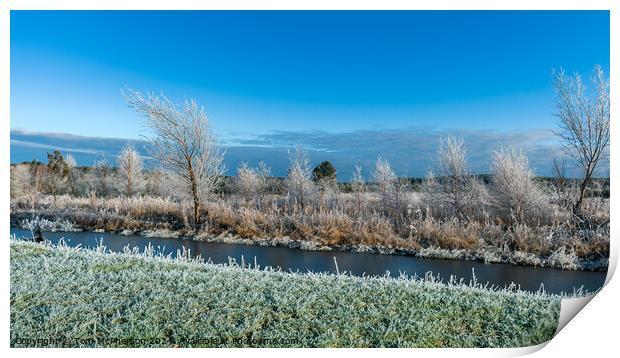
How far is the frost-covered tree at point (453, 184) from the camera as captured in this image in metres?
3.67

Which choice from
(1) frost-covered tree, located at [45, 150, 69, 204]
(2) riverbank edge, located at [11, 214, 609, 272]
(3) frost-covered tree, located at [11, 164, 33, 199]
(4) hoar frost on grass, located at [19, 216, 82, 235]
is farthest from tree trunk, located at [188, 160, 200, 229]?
(3) frost-covered tree, located at [11, 164, 33, 199]

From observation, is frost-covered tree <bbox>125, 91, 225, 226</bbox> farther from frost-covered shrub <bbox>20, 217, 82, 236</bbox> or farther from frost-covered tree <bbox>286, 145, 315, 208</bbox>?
frost-covered shrub <bbox>20, 217, 82, 236</bbox>

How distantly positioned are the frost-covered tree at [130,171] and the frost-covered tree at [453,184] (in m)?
3.06

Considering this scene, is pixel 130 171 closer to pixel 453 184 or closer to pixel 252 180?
pixel 252 180

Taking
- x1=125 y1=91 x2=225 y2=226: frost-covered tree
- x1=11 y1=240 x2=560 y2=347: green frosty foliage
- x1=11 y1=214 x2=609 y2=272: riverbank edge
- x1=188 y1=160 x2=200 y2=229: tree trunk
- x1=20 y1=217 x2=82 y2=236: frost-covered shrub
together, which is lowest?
x1=11 y1=240 x2=560 y2=347: green frosty foliage

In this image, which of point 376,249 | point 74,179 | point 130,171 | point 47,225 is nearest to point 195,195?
point 130,171

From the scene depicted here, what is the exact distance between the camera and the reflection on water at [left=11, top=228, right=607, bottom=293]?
11.0ft

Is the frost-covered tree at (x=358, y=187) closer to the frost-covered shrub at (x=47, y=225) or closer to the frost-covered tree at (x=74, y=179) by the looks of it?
the frost-covered tree at (x=74, y=179)

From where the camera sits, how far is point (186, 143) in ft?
15.1

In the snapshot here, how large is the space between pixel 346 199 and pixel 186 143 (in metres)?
1.99

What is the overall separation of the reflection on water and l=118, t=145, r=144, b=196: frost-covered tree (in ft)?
2.26

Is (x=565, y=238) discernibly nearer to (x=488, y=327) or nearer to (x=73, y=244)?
(x=488, y=327)

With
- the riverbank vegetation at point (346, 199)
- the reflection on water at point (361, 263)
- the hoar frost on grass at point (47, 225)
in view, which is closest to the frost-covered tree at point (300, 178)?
the riverbank vegetation at point (346, 199)

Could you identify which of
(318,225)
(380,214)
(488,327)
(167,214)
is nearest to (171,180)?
(167,214)
